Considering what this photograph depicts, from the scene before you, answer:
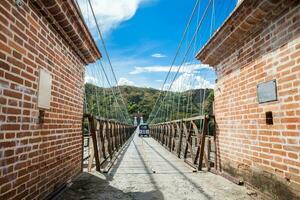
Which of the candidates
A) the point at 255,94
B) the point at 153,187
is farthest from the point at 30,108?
the point at 255,94

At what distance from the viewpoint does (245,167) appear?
3.80m

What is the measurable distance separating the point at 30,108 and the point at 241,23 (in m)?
2.85

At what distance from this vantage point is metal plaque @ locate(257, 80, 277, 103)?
2971 mm

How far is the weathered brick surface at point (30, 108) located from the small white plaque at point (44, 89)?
9 cm

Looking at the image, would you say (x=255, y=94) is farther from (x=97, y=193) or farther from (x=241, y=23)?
(x=97, y=193)

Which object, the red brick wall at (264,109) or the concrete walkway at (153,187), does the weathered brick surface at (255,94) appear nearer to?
the red brick wall at (264,109)

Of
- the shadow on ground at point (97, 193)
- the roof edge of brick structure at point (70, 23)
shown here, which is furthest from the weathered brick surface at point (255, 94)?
the roof edge of brick structure at point (70, 23)

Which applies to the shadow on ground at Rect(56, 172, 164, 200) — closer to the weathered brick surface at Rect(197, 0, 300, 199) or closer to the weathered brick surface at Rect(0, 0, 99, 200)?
the weathered brick surface at Rect(0, 0, 99, 200)

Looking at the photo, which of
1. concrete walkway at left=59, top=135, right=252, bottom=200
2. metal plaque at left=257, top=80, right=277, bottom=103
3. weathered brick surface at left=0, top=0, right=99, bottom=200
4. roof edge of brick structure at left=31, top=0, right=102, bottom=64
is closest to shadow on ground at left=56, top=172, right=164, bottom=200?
concrete walkway at left=59, top=135, right=252, bottom=200

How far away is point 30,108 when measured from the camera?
257 cm

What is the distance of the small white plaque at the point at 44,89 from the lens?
283 centimetres

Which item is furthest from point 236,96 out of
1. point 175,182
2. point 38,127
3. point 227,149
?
point 38,127

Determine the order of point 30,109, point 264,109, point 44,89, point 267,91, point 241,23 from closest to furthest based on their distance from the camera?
1. point 30,109
2. point 44,89
3. point 267,91
4. point 264,109
5. point 241,23

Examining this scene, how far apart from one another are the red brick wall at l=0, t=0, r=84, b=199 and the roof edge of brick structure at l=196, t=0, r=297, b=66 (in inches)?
97.2
